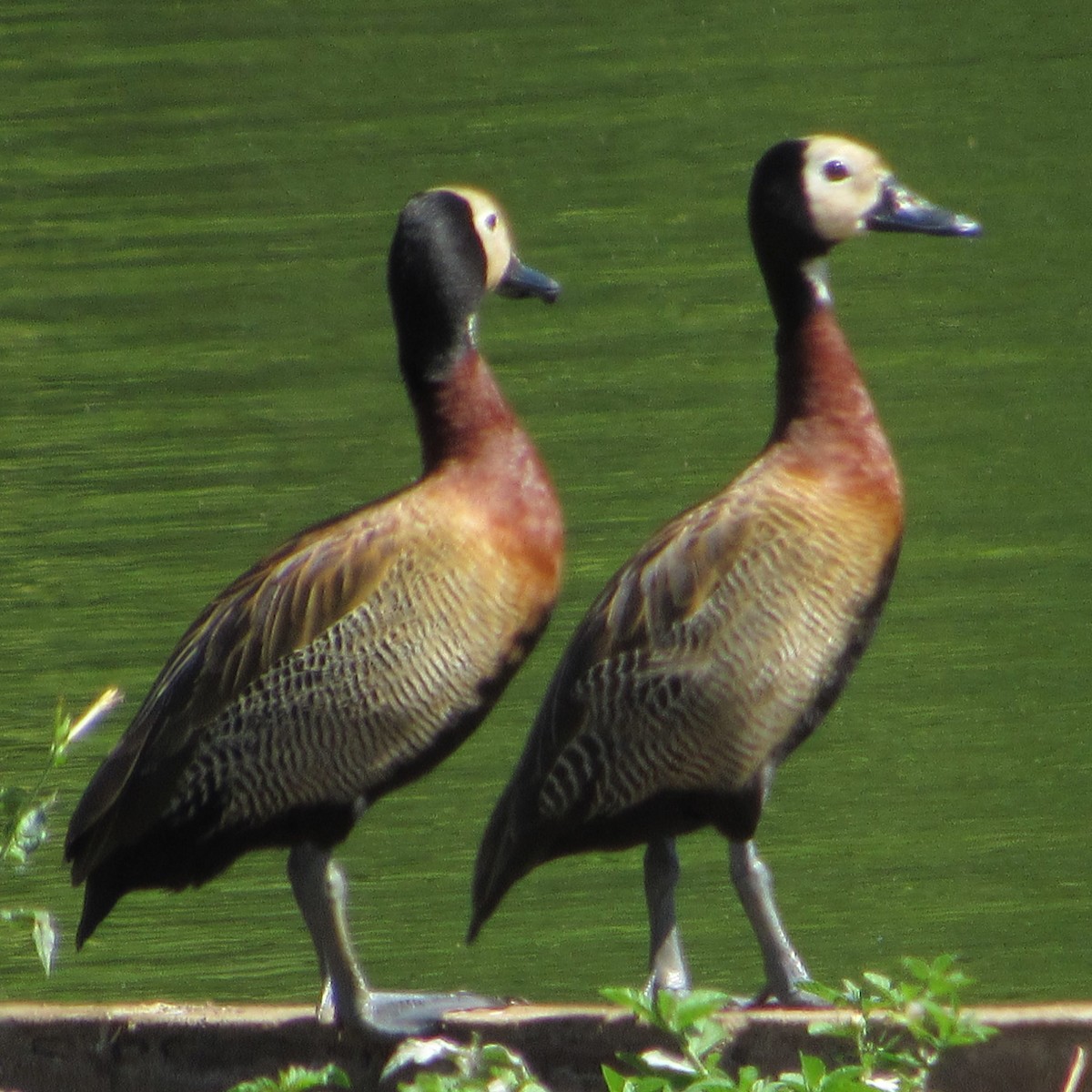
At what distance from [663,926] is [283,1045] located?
0.76 metres

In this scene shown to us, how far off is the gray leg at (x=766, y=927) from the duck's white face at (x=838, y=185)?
1.13 metres

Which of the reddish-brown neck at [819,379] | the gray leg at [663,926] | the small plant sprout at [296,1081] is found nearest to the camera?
the small plant sprout at [296,1081]

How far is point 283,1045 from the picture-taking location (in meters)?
4.87

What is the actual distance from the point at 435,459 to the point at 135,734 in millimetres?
724

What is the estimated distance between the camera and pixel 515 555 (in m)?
5.21

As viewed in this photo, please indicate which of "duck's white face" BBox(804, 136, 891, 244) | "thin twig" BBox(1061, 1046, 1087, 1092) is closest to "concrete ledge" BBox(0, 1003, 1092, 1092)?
"thin twig" BBox(1061, 1046, 1087, 1092)

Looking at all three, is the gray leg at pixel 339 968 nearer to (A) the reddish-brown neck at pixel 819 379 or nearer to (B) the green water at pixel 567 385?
(A) the reddish-brown neck at pixel 819 379

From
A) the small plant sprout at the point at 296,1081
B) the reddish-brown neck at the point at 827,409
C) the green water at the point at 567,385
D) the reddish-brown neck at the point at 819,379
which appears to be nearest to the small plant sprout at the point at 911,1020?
the small plant sprout at the point at 296,1081

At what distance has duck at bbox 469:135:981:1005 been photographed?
17.0ft

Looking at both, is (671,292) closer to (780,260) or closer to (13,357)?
(13,357)

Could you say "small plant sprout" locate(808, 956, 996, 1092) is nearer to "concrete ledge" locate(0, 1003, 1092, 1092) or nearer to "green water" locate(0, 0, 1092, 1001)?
"concrete ledge" locate(0, 1003, 1092, 1092)

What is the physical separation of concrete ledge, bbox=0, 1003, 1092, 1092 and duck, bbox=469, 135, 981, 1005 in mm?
439

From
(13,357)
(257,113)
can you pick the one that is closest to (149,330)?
(13,357)

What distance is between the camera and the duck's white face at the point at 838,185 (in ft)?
18.0
